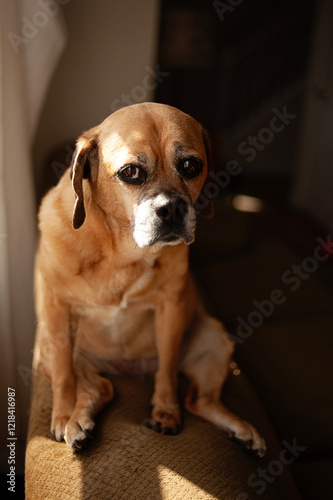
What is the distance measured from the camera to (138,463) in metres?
1.27

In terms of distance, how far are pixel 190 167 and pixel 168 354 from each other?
0.70 metres

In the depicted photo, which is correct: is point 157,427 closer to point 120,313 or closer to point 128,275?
point 120,313

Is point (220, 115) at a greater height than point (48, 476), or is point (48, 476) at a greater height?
point (48, 476)

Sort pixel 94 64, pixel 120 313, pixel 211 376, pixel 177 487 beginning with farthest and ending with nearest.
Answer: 1. pixel 94 64
2. pixel 211 376
3. pixel 120 313
4. pixel 177 487

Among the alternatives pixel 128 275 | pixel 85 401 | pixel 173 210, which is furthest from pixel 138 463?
pixel 173 210

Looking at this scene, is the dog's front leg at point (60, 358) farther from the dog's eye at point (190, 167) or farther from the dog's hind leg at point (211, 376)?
the dog's eye at point (190, 167)

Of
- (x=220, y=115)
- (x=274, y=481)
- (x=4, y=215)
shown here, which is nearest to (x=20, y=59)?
(x=4, y=215)

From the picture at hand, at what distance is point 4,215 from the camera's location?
170 cm

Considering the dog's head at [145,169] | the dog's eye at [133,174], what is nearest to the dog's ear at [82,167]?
the dog's head at [145,169]

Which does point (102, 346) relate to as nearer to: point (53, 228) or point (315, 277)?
point (53, 228)

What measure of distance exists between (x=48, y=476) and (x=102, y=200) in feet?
2.77

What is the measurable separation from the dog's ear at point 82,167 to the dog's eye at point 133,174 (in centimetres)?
11

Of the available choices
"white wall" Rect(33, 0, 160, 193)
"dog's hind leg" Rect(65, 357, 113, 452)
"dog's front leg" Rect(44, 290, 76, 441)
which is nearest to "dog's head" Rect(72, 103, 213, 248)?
"dog's front leg" Rect(44, 290, 76, 441)

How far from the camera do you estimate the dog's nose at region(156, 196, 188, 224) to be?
3.99 ft
